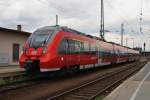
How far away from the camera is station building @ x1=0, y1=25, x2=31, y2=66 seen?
1138 inches

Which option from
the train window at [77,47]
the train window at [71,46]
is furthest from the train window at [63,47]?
the train window at [77,47]

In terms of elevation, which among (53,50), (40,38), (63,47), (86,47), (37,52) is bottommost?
(37,52)

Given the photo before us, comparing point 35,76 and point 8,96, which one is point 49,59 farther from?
point 8,96

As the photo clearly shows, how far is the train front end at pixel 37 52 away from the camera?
60.0 ft

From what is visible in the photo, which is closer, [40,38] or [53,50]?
[53,50]

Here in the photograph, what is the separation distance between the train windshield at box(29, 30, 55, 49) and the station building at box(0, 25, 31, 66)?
8.79 m

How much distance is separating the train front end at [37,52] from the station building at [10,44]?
29.6ft

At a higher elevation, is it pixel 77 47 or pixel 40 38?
pixel 40 38

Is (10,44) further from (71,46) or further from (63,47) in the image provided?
(63,47)

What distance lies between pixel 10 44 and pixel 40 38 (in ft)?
37.5

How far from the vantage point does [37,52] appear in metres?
18.5

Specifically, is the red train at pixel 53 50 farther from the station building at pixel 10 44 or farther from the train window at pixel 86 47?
the station building at pixel 10 44

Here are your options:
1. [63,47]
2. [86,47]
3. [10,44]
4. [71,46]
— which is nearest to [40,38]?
[63,47]

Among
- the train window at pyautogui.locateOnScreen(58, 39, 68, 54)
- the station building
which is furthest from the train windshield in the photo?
the station building
